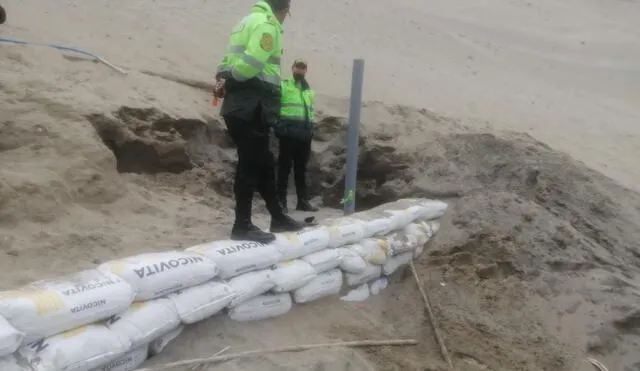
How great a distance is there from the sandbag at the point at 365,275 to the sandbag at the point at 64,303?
169cm

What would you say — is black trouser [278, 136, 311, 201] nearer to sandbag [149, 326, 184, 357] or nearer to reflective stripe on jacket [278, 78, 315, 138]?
reflective stripe on jacket [278, 78, 315, 138]

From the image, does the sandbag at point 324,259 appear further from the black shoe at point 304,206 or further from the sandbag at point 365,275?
the black shoe at point 304,206

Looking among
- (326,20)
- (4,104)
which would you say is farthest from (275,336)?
(326,20)

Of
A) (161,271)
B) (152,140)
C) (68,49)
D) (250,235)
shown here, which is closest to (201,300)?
(161,271)

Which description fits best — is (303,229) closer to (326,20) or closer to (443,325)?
(443,325)

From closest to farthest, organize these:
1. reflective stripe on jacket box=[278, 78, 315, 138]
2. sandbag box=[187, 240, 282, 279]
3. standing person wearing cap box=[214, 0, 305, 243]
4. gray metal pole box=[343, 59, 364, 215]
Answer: sandbag box=[187, 240, 282, 279] < standing person wearing cap box=[214, 0, 305, 243] < gray metal pole box=[343, 59, 364, 215] < reflective stripe on jacket box=[278, 78, 315, 138]

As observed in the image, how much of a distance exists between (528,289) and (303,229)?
163 cm

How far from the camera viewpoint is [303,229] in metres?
4.20

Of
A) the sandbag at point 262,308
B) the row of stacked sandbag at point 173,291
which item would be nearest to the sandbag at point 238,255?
the row of stacked sandbag at point 173,291

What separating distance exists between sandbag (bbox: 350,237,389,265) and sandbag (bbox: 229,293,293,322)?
29.3 inches

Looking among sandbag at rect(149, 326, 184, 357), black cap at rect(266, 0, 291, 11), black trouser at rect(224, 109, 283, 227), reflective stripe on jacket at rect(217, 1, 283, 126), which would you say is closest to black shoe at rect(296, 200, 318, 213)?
black trouser at rect(224, 109, 283, 227)

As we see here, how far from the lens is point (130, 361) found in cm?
298

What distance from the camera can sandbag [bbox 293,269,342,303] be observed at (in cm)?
400

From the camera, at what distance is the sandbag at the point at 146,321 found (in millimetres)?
2957
